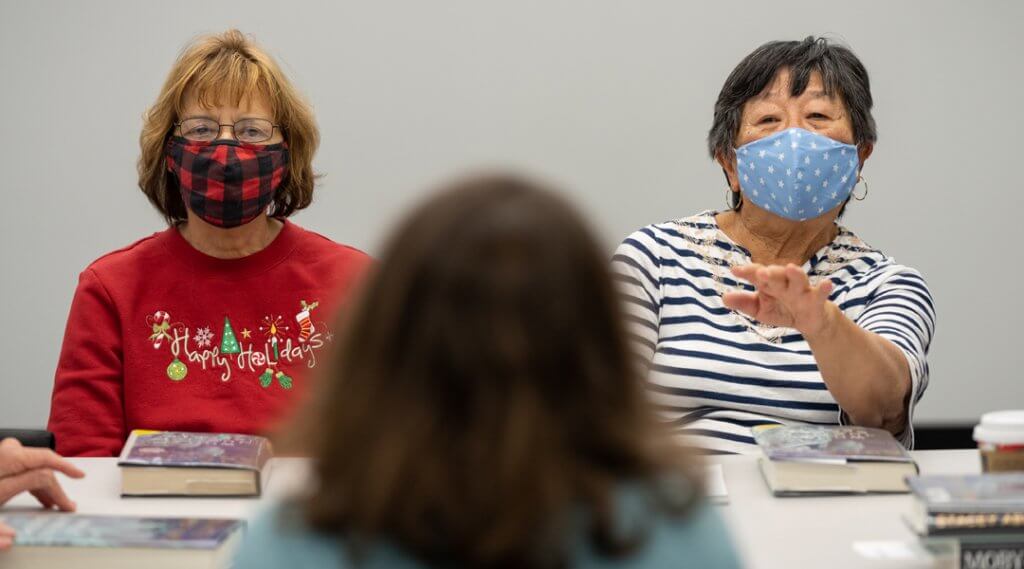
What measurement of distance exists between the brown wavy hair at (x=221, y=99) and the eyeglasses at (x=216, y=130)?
1.2 inches

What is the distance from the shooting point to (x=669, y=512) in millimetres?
846

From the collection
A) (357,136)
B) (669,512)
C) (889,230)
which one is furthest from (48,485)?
(889,230)

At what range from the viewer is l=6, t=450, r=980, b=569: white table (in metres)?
1.33

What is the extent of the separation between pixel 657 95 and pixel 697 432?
128 centimetres

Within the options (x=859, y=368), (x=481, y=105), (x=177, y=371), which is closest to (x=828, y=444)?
(x=859, y=368)

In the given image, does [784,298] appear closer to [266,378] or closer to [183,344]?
[266,378]

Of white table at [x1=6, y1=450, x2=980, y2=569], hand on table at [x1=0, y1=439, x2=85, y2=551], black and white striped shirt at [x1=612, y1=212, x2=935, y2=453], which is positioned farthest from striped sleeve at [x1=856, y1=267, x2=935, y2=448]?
hand on table at [x1=0, y1=439, x2=85, y2=551]

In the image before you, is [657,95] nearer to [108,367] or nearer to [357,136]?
[357,136]

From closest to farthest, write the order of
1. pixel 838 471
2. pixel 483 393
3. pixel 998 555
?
pixel 483 393 < pixel 998 555 < pixel 838 471

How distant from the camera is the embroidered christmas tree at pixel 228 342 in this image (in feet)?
6.63

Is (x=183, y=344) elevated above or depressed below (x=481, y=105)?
below

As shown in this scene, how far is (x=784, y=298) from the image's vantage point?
169cm

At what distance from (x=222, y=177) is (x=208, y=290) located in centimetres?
21

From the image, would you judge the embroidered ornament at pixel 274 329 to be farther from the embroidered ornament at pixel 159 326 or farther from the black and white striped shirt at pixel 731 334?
the black and white striped shirt at pixel 731 334
